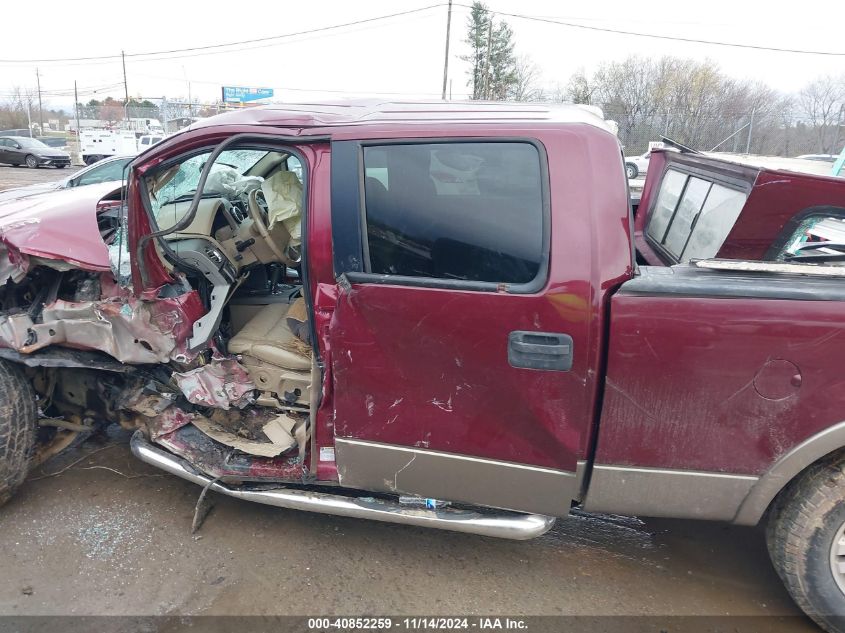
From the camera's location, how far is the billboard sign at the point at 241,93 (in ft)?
189

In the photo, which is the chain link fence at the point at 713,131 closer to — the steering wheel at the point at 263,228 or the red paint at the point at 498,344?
the steering wheel at the point at 263,228

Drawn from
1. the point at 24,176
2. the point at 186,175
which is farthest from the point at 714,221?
the point at 24,176

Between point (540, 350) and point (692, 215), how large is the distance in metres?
1.63

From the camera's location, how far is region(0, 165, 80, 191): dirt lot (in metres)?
19.0

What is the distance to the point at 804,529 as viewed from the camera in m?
2.32

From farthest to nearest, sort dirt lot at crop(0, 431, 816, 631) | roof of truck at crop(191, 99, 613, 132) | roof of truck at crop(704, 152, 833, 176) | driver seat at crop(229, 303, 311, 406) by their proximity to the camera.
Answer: driver seat at crop(229, 303, 311, 406) < roof of truck at crop(704, 152, 833, 176) < dirt lot at crop(0, 431, 816, 631) < roof of truck at crop(191, 99, 613, 132)

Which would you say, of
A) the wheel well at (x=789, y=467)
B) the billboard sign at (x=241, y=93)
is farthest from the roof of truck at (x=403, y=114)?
A: the billboard sign at (x=241, y=93)

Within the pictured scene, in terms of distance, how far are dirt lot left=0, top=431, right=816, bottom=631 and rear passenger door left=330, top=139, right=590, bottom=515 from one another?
1.79 ft

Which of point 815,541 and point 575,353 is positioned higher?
point 575,353

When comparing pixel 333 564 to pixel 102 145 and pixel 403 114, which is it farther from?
pixel 102 145

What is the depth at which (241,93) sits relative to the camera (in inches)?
2292

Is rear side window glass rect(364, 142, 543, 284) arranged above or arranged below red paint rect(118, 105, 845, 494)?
above

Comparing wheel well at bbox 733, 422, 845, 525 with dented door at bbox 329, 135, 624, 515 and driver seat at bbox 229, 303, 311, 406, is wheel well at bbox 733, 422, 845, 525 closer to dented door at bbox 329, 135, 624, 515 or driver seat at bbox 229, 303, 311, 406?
dented door at bbox 329, 135, 624, 515

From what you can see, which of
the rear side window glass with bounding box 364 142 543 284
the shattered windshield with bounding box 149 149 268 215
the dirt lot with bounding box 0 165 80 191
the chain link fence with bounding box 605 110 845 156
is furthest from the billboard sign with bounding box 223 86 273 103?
the rear side window glass with bounding box 364 142 543 284
